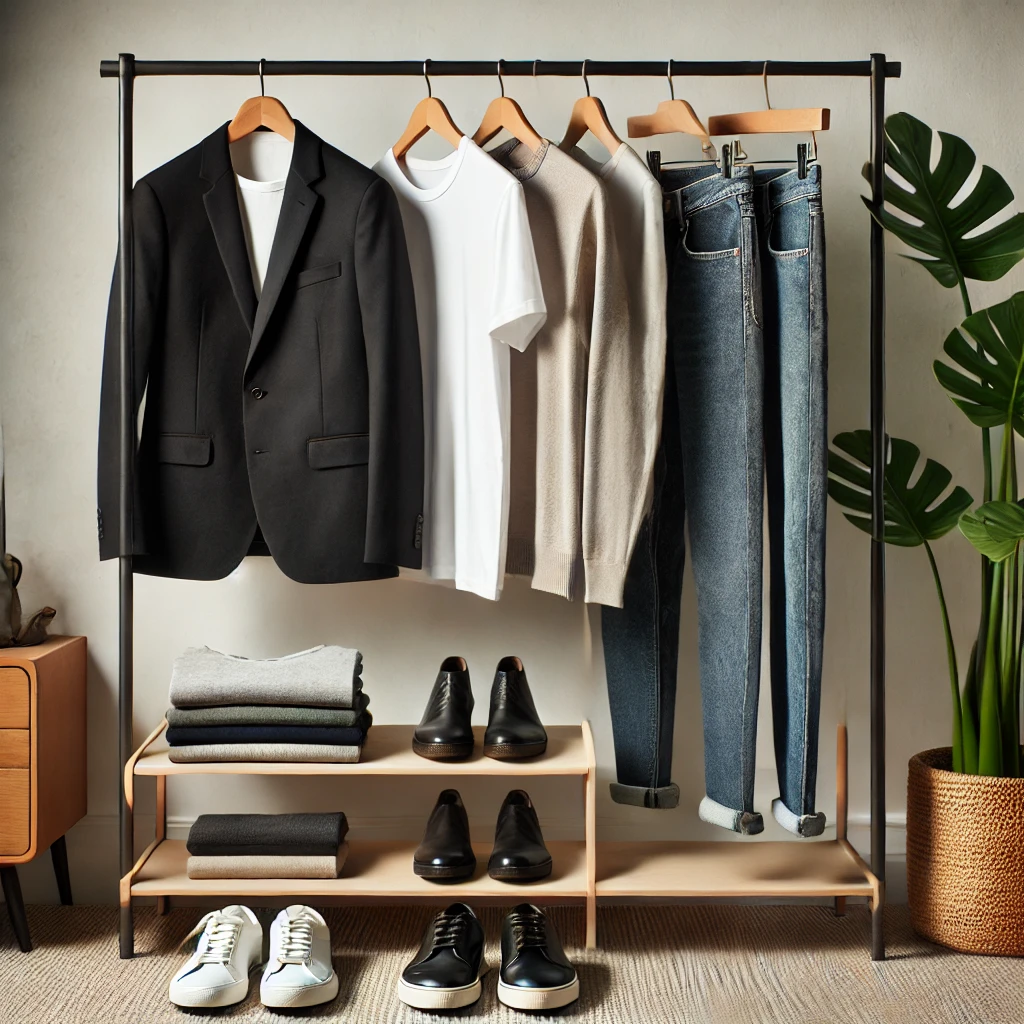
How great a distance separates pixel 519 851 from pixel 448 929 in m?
0.19

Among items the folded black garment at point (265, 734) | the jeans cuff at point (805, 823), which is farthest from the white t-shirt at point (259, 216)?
the jeans cuff at point (805, 823)

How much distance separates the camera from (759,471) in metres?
1.79

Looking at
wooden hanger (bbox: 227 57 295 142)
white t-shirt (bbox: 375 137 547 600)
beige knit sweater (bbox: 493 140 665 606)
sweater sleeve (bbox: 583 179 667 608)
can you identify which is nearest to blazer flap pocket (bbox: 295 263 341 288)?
white t-shirt (bbox: 375 137 547 600)

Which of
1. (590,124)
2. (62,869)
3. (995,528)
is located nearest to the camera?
(995,528)

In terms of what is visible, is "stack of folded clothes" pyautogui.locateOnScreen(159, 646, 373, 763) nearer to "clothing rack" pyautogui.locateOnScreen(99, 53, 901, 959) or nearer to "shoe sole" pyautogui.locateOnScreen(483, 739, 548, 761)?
"clothing rack" pyautogui.locateOnScreen(99, 53, 901, 959)

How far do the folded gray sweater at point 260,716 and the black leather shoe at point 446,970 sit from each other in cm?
43

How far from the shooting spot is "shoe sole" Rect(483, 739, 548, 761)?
6.06 ft

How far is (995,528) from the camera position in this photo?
1.66 metres

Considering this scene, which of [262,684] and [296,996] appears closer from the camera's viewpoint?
[296,996]

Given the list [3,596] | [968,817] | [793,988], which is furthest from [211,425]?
[968,817]

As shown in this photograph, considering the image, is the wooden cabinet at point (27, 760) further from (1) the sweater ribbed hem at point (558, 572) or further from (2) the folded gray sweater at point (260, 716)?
(1) the sweater ribbed hem at point (558, 572)

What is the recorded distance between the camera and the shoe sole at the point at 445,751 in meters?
1.84

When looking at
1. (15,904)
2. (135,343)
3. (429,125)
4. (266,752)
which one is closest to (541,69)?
(429,125)

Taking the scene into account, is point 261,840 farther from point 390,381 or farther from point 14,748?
point 390,381
